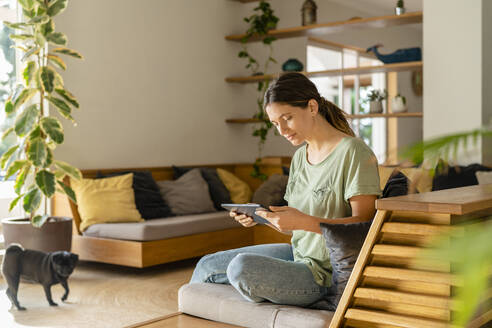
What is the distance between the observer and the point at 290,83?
2.17 meters

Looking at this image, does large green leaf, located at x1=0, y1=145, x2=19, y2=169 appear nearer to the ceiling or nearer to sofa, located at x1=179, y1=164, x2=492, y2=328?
sofa, located at x1=179, y1=164, x2=492, y2=328

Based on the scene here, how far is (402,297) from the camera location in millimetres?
1684

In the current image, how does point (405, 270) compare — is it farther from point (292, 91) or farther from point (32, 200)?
point (32, 200)

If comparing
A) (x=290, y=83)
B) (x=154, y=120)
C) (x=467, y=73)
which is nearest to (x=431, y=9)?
(x=467, y=73)

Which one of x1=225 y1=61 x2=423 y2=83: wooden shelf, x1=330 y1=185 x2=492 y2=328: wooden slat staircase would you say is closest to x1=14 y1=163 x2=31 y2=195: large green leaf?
x1=225 y1=61 x2=423 y2=83: wooden shelf

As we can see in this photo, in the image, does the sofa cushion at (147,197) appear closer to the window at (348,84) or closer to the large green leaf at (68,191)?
the large green leaf at (68,191)

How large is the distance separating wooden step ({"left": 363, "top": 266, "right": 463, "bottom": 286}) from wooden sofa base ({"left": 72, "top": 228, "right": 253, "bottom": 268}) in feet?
9.55

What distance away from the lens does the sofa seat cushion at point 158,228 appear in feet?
14.7

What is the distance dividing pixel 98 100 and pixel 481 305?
4247 millimetres

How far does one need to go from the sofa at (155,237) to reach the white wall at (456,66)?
5.67 ft

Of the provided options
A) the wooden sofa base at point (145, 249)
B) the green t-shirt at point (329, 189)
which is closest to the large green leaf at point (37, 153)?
the wooden sofa base at point (145, 249)

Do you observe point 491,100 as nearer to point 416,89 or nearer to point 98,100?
point 98,100

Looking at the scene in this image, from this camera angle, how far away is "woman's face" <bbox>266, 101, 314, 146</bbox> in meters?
2.18

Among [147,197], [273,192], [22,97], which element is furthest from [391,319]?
[273,192]
